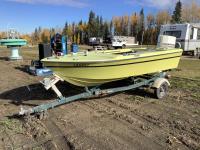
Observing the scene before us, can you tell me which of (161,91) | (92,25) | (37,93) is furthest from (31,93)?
(92,25)

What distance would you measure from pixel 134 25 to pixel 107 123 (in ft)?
275

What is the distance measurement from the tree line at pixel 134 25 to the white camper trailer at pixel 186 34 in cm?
4550

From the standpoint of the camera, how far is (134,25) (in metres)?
86.9

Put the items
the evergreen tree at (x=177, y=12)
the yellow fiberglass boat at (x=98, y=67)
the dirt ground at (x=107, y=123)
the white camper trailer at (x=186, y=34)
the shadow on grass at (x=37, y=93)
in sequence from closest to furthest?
the dirt ground at (x=107, y=123) → the yellow fiberglass boat at (x=98, y=67) → the shadow on grass at (x=37, y=93) → the white camper trailer at (x=186, y=34) → the evergreen tree at (x=177, y=12)

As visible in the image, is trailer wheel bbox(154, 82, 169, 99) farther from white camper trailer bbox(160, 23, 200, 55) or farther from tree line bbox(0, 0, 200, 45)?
tree line bbox(0, 0, 200, 45)

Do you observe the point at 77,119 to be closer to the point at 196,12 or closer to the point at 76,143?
the point at 76,143

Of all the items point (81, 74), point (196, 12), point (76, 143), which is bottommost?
point (76, 143)

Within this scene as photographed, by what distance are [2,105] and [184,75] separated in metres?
6.99

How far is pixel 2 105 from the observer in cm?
656

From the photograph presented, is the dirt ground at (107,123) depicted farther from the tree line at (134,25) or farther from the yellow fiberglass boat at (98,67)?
the tree line at (134,25)

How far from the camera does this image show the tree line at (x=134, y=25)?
73.5 meters

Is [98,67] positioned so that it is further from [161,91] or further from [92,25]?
[92,25]

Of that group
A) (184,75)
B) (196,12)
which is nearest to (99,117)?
(184,75)

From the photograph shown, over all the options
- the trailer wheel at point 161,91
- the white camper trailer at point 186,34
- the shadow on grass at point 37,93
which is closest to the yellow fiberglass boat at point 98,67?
the trailer wheel at point 161,91
